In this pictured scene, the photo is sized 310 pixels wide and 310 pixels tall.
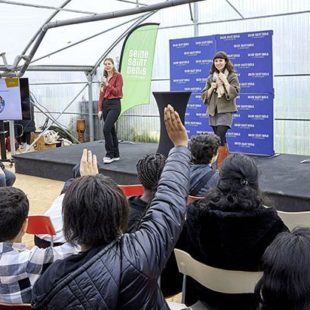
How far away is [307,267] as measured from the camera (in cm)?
97

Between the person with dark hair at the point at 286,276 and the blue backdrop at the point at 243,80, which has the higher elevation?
the blue backdrop at the point at 243,80

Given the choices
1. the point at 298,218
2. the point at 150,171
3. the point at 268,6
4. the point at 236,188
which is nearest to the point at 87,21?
the point at 268,6

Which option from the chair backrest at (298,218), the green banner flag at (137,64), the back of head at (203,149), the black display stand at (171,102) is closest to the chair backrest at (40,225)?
the back of head at (203,149)

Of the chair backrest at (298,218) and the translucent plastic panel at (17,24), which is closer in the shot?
the chair backrest at (298,218)

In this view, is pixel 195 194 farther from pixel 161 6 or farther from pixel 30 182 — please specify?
pixel 30 182

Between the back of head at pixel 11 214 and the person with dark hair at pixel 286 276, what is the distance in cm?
101

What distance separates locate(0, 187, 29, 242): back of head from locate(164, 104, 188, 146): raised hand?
0.70 meters

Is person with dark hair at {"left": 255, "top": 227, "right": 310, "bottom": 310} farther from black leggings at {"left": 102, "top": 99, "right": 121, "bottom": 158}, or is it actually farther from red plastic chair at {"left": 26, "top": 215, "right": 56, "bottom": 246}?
black leggings at {"left": 102, "top": 99, "right": 121, "bottom": 158}

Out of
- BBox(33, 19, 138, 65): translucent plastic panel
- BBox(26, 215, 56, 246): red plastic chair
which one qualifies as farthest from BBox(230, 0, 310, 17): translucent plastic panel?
BBox(26, 215, 56, 246): red plastic chair

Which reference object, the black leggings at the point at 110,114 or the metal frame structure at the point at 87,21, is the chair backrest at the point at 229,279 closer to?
the metal frame structure at the point at 87,21

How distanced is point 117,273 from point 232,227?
2.78ft

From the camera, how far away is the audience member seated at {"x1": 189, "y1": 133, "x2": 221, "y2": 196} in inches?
107

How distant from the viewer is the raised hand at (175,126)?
1.39 m

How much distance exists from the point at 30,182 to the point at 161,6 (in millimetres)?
3133
